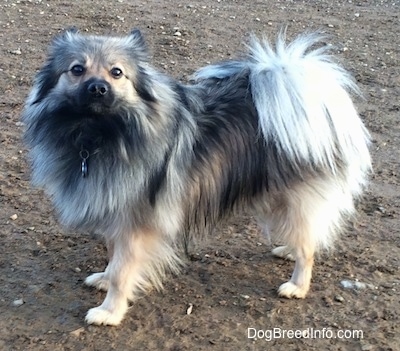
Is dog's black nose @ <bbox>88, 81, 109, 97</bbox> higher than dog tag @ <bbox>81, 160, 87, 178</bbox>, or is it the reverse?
dog's black nose @ <bbox>88, 81, 109, 97</bbox>

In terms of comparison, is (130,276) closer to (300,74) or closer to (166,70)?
(300,74)

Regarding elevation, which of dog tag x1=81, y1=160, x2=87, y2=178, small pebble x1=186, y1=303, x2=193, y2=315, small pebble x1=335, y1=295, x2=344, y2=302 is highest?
dog tag x1=81, y1=160, x2=87, y2=178

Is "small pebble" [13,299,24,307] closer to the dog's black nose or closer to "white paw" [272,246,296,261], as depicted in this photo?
the dog's black nose

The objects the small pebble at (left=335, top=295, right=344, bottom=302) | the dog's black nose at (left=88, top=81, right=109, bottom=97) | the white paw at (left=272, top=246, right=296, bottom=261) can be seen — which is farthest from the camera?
the white paw at (left=272, top=246, right=296, bottom=261)

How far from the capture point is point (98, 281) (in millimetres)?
3668

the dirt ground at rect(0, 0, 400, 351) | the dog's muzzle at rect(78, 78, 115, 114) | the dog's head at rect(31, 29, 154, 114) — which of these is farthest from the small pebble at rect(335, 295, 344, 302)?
the dog's muzzle at rect(78, 78, 115, 114)

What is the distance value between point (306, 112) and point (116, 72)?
0.99 metres

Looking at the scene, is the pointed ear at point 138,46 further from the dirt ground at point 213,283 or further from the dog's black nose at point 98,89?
the dirt ground at point 213,283

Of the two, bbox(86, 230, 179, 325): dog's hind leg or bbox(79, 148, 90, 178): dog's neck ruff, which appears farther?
bbox(86, 230, 179, 325): dog's hind leg

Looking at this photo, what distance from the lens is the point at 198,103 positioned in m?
3.39

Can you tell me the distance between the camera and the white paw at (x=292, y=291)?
11.9 ft

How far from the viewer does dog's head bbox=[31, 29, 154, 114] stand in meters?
3.00

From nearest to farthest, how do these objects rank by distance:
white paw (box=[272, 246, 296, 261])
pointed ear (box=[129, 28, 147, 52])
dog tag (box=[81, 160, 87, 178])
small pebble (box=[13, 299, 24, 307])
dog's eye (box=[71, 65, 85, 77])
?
dog's eye (box=[71, 65, 85, 77]) → dog tag (box=[81, 160, 87, 178]) → pointed ear (box=[129, 28, 147, 52]) → small pebble (box=[13, 299, 24, 307]) → white paw (box=[272, 246, 296, 261])

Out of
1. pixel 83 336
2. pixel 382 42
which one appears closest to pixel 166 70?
pixel 382 42
